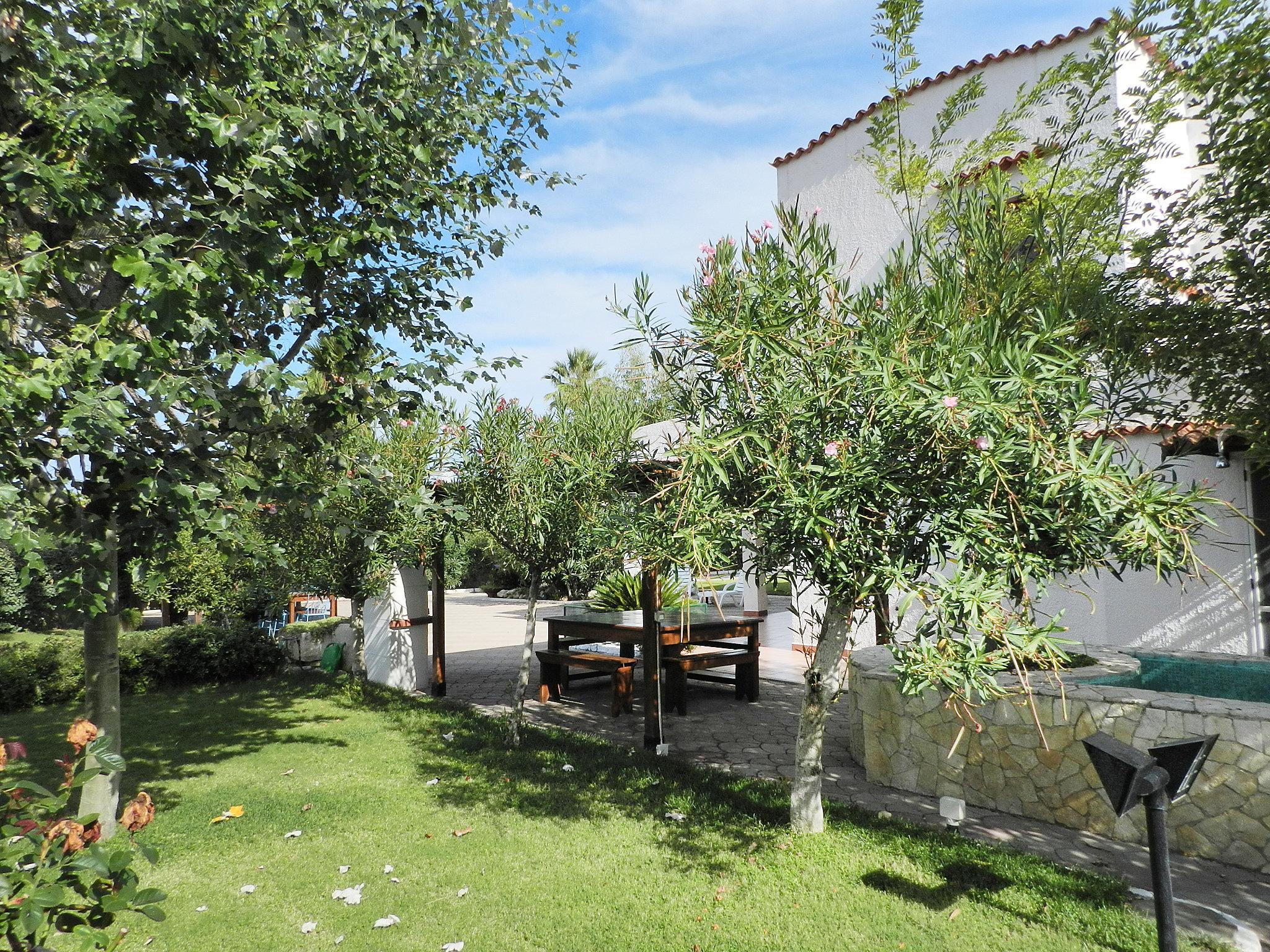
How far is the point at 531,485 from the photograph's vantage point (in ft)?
26.8

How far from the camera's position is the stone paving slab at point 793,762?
4.88 m

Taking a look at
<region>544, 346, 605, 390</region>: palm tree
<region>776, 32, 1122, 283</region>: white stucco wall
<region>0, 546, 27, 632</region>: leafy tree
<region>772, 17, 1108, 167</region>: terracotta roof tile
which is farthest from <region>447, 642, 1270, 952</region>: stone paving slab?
<region>544, 346, 605, 390</region>: palm tree

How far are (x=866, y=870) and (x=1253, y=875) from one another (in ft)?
8.00

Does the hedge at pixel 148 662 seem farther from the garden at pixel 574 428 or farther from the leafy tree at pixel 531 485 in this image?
the leafy tree at pixel 531 485

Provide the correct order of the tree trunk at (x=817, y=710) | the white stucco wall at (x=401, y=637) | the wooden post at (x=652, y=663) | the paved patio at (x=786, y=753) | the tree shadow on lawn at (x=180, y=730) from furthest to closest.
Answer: the white stucco wall at (x=401, y=637)
the wooden post at (x=652, y=663)
the tree shadow on lawn at (x=180, y=730)
the tree trunk at (x=817, y=710)
the paved patio at (x=786, y=753)

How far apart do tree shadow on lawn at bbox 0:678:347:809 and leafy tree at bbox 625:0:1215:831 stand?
6054 mm

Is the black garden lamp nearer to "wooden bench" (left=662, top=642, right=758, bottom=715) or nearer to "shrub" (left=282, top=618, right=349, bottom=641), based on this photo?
"wooden bench" (left=662, top=642, right=758, bottom=715)

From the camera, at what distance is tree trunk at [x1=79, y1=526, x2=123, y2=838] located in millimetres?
6012

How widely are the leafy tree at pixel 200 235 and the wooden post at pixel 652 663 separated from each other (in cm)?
326

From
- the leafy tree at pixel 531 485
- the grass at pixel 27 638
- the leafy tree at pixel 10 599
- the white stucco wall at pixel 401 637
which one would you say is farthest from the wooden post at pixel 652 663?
the leafy tree at pixel 10 599

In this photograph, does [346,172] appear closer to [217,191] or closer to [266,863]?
[217,191]

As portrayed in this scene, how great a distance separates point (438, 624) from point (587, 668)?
96.2 inches

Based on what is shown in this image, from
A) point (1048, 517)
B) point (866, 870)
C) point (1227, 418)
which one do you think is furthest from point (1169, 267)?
point (866, 870)

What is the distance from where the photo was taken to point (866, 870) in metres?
5.21
